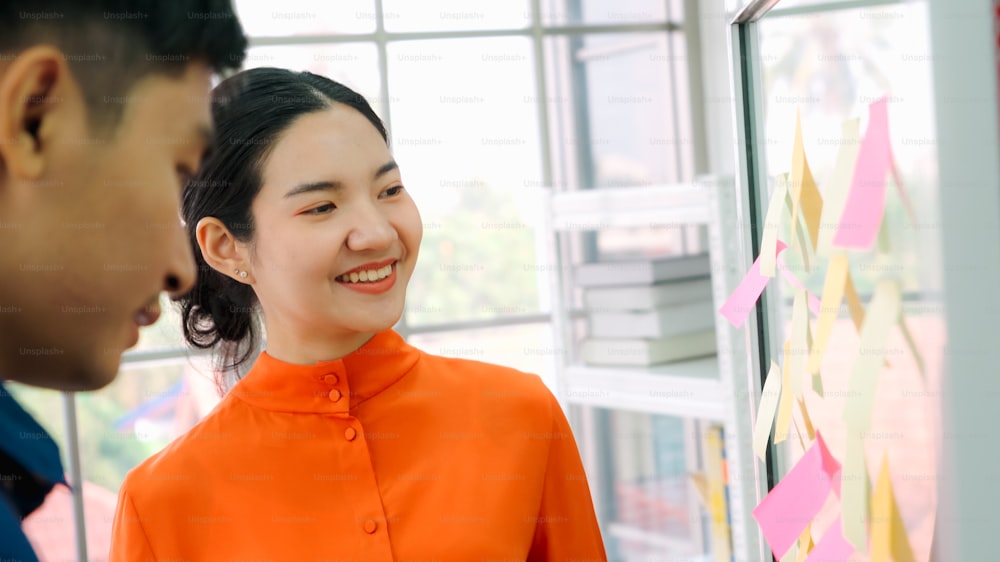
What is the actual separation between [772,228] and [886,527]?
279mm

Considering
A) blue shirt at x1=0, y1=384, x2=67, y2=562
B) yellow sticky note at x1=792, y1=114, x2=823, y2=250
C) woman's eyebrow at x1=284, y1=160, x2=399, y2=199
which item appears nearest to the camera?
blue shirt at x1=0, y1=384, x2=67, y2=562

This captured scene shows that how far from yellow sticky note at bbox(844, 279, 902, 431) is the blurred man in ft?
1.35

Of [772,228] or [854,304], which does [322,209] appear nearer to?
[772,228]

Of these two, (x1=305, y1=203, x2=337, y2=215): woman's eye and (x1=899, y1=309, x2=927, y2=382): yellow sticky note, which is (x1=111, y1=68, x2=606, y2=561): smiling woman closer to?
(x1=305, y1=203, x2=337, y2=215): woman's eye

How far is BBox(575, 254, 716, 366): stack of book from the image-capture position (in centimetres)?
217

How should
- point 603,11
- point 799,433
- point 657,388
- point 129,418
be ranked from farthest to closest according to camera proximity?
1. point 603,11
2. point 129,418
3. point 657,388
4. point 799,433

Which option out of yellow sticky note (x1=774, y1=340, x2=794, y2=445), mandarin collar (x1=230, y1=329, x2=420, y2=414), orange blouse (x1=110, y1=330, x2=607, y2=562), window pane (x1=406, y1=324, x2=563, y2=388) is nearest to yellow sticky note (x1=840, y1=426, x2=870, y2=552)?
yellow sticky note (x1=774, y1=340, x2=794, y2=445)

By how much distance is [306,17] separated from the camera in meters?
2.41

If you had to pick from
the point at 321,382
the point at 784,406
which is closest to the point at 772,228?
the point at 784,406

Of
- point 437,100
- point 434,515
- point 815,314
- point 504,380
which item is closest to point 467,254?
point 437,100

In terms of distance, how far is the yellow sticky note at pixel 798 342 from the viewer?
29.0 inches

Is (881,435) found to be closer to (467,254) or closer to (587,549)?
(587,549)

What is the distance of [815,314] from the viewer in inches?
28.1

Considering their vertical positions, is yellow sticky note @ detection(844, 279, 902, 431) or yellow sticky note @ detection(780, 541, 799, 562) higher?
yellow sticky note @ detection(844, 279, 902, 431)
